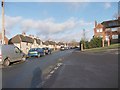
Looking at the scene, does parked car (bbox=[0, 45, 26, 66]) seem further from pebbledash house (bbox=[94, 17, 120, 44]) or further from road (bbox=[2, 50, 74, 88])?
pebbledash house (bbox=[94, 17, 120, 44])

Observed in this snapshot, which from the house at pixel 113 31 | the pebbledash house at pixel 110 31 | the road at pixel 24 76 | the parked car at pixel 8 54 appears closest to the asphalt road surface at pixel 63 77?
the road at pixel 24 76

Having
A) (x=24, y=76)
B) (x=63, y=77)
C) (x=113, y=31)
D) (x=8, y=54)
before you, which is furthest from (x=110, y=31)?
(x=63, y=77)

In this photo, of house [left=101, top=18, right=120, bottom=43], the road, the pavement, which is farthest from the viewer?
house [left=101, top=18, right=120, bottom=43]

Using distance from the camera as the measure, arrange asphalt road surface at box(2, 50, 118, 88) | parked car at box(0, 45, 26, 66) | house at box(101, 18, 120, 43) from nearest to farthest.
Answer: asphalt road surface at box(2, 50, 118, 88), parked car at box(0, 45, 26, 66), house at box(101, 18, 120, 43)

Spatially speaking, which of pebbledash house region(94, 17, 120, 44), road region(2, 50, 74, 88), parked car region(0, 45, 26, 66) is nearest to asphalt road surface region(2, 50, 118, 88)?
road region(2, 50, 74, 88)

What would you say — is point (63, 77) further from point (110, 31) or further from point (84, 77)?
point (110, 31)

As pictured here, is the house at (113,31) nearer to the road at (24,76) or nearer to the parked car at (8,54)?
the parked car at (8,54)

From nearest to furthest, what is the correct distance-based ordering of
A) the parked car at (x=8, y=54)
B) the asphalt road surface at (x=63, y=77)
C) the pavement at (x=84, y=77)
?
the pavement at (x=84, y=77) < the asphalt road surface at (x=63, y=77) < the parked car at (x=8, y=54)

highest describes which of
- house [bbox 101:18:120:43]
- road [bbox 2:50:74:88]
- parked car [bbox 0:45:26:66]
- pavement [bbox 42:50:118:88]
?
house [bbox 101:18:120:43]

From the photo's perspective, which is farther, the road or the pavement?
the road

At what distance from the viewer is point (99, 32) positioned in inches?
3396

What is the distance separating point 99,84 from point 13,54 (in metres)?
12.2

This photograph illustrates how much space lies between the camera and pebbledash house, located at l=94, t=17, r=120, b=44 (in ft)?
257

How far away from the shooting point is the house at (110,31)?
78.5 meters
